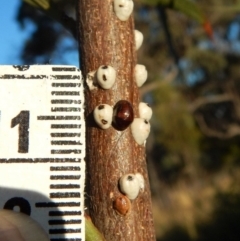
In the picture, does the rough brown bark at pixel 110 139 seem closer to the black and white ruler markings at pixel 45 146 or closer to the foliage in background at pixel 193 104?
the black and white ruler markings at pixel 45 146

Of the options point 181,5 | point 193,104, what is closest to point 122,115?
point 181,5

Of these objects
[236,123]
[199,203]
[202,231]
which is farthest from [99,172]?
[236,123]

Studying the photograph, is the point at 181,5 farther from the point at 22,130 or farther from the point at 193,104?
the point at 193,104

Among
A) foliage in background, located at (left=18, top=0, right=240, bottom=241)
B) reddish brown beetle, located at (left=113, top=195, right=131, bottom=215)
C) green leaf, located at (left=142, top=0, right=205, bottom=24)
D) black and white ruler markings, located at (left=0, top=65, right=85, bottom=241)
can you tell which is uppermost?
foliage in background, located at (left=18, top=0, right=240, bottom=241)

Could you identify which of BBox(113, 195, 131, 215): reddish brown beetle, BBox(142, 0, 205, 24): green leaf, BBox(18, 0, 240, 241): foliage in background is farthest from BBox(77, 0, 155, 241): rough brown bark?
BBox(18, 0, 240, 241): foliage in background

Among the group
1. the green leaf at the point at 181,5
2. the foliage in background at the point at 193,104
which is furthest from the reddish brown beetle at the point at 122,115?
the foliage in background at the point at 193,104

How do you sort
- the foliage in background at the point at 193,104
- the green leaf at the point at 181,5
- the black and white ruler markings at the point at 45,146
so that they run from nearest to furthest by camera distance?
the black and white ruler markings at the point at 45,146 → the green leaf at the point at 181,5 → the foliage in background at the point at 193,104

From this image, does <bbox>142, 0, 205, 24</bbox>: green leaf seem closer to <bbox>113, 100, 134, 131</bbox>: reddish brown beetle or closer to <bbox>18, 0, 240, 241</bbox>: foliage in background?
<bbox>113, 100, 134, 131</bbox>: reddish brown beetle
